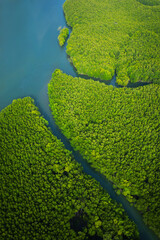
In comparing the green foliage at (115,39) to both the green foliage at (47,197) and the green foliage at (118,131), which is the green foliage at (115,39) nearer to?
the green foliage at (118,131)

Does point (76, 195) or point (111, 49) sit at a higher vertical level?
point (111, 49)

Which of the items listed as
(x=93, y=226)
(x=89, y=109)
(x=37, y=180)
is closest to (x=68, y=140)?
(x=89, y=109)

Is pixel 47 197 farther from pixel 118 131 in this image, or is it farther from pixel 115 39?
pixel 115 39

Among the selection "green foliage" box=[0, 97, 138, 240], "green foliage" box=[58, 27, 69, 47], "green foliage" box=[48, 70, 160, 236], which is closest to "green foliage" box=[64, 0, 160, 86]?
"green foliage" box=[58, 27, 69, 47]

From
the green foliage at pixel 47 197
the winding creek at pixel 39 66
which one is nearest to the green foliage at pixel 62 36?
the winding creek at pixel 39 66

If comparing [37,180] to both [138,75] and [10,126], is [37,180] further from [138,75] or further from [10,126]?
[138,75]

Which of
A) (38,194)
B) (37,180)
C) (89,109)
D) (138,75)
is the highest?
(138,75)

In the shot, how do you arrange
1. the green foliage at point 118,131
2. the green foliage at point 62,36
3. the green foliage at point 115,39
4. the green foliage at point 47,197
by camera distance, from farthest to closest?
the green foliage at point 62,36 → the green foliage at point 115,39 → the green foliage at point 118,131 → the green foliage at point 47,197
